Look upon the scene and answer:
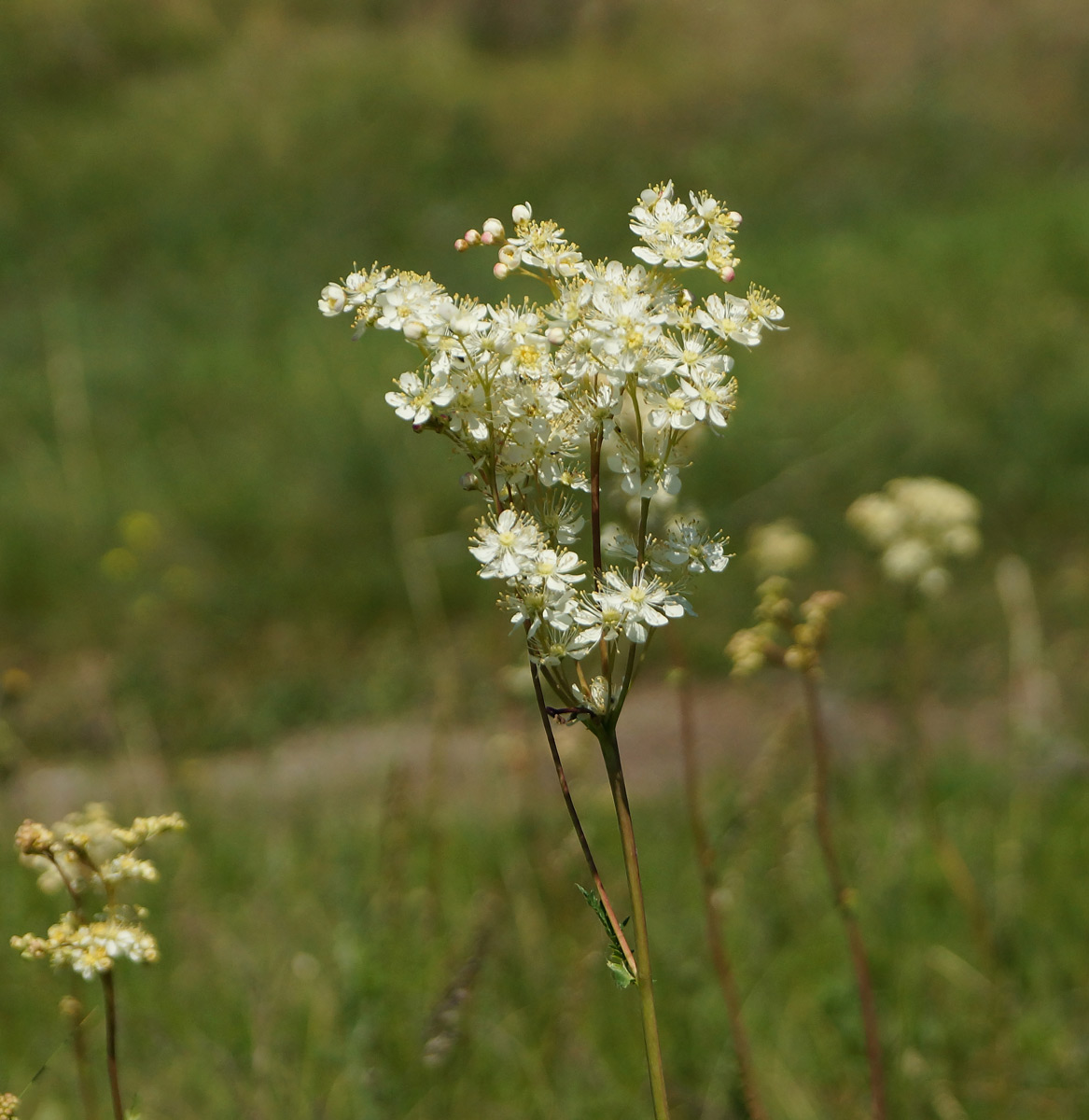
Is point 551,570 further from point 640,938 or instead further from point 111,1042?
point 111,1042

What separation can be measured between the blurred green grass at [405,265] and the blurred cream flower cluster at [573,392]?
2.76m

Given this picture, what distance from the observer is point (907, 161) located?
5.58 metres

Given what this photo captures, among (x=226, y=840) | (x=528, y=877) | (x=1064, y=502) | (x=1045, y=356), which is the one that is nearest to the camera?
(x=528, y=877)

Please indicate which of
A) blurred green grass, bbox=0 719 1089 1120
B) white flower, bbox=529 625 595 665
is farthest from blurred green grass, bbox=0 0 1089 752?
white flower, bbox=529 625 595 665

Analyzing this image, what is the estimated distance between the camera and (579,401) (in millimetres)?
818

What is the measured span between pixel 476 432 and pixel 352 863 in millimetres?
1774

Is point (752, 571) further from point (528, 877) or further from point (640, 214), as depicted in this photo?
point (640, 214)

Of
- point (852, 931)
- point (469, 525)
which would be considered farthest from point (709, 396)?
point (469, 525)

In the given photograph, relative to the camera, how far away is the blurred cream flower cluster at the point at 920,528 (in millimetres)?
2025

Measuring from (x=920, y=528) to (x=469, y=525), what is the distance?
115 cm

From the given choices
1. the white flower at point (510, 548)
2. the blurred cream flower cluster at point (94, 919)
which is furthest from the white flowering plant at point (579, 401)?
the blurred cream flower cluster at point (94, 919)

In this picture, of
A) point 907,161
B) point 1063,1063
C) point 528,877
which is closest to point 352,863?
point 528,877

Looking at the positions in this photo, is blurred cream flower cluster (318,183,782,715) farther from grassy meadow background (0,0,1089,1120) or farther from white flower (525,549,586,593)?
grassy meadow background (0,0,1089,1120)

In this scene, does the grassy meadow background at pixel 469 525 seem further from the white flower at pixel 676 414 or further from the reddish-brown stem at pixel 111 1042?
the white flower at pixel 676 414
